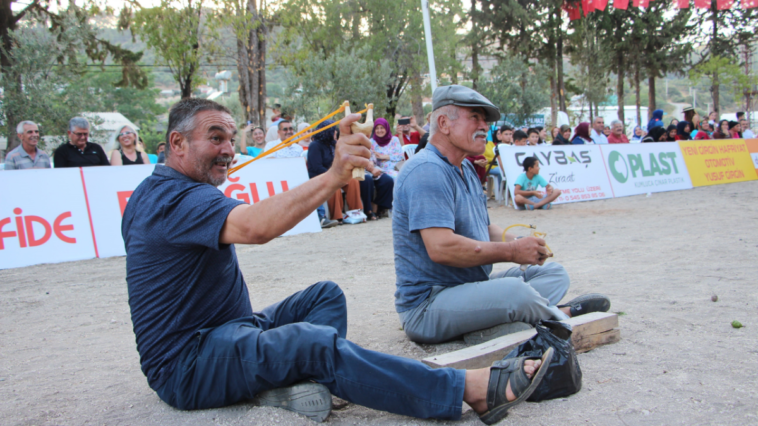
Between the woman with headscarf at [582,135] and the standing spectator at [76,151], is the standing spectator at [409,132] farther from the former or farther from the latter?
the standing spectator at [76,151]

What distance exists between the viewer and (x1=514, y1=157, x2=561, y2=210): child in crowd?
34.2 feet

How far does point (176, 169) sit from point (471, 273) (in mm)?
1661

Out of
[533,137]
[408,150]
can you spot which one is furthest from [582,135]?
[408,150]

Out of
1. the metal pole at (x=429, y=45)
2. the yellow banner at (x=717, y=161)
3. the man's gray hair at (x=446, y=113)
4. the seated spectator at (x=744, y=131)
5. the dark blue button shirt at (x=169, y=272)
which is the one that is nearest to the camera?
the dark blue button shirt at (x=169, y=272)

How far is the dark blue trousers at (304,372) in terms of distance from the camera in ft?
7.38

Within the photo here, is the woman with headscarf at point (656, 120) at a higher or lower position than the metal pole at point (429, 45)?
lower

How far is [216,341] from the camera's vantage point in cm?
234

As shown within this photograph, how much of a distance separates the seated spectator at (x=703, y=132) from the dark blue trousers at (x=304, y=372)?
52.2 ft

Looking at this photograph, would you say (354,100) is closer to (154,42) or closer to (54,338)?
(154,42)

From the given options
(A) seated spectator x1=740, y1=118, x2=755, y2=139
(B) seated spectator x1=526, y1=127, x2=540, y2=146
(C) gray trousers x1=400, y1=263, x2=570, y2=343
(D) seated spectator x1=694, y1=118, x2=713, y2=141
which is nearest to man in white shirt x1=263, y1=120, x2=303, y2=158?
(B) seated spectator x1=526, y1=127, x2=540, y2=146

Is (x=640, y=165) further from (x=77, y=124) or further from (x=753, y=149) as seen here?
(x=77, y=124)

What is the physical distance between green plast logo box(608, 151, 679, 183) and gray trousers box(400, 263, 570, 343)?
33.0 ft

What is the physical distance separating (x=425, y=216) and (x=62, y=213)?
6266 millimetres

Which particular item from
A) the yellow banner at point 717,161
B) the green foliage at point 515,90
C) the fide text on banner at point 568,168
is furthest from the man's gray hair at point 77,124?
the green foliage at point 515,90
